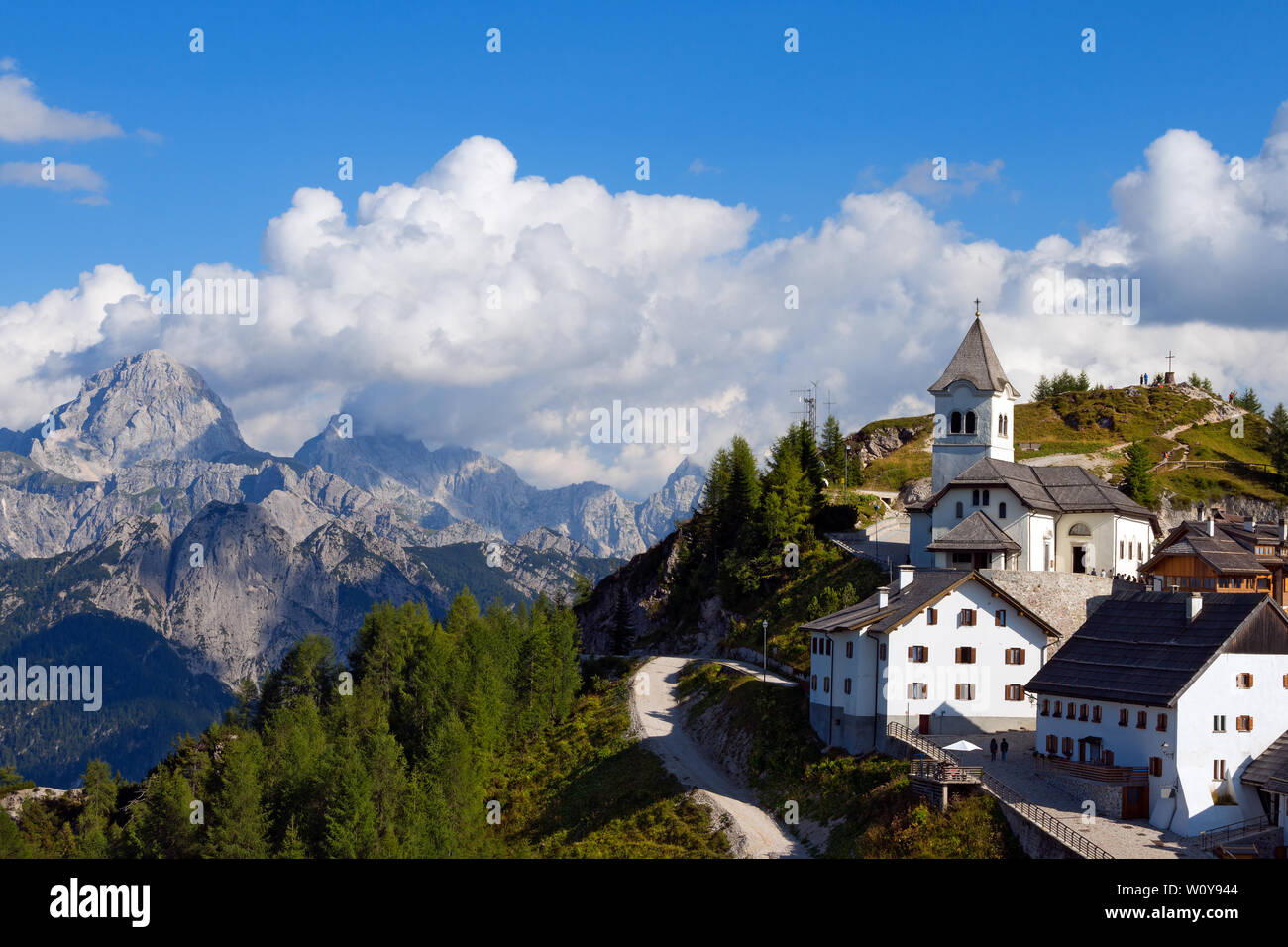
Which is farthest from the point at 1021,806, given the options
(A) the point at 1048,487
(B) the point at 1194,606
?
(A) the point at 1048,487

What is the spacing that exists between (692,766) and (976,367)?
44.6 m

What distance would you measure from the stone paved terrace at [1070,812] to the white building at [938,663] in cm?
243

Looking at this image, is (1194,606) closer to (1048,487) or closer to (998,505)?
(998,505)

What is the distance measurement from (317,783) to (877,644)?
42102 mm

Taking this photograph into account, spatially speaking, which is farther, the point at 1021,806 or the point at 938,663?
the point at 938,663

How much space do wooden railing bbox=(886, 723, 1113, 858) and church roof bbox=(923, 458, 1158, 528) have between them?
31601mm

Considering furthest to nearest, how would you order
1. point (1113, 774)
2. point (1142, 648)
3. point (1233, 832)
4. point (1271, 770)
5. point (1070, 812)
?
point (1142, 648)
point (1113, 774)
point (1070, 812)
point (1271, 770)
point (1233, 832)

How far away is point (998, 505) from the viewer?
94.6 metres

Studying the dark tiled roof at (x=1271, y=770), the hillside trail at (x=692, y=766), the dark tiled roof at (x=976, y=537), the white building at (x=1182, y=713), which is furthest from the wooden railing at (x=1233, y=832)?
the dark tiled roof at (x=976, y=537)

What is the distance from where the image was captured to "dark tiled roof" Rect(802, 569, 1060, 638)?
71125 millimetres

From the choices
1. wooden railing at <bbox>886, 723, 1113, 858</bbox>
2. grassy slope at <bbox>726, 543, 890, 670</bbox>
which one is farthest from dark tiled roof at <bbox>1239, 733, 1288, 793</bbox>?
grassy slope at <bbox>726, 543, 890, 670</bbox>

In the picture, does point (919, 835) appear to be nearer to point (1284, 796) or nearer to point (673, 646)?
point (1284, 796)

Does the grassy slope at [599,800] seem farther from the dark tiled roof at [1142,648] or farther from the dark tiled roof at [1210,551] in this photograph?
the dark tiled roof at [1210,551]

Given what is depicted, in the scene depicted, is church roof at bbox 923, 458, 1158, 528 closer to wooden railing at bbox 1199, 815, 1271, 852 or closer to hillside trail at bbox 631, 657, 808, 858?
hillside trail at bbox 631, 657, 808, 858
